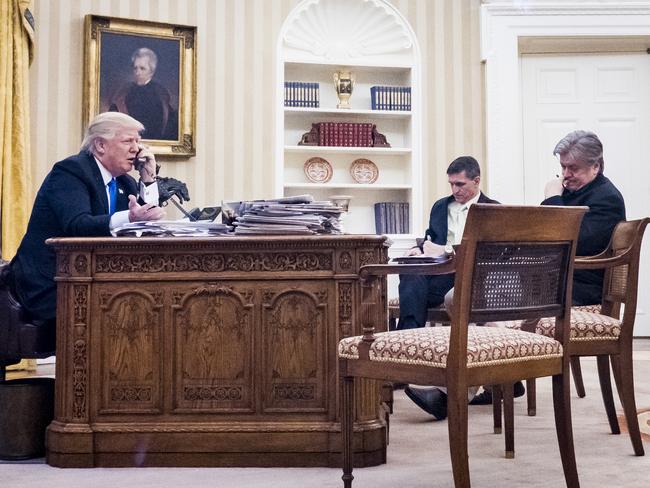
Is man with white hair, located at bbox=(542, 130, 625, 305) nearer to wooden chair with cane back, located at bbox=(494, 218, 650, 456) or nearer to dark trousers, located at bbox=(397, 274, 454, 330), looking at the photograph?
wooden chair with cane back, located at bbox=(494, 218, 650, 456)

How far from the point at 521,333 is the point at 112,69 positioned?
4.06m

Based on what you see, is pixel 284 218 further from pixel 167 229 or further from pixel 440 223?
pixel 440 223

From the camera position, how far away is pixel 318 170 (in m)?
5.92

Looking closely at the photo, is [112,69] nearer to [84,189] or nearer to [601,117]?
[84,189]

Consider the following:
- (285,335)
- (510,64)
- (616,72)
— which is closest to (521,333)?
(285,335)

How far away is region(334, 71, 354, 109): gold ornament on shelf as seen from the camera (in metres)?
5.86

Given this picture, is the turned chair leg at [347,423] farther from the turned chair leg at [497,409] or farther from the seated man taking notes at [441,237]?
the seated man taking notes at [441,237]

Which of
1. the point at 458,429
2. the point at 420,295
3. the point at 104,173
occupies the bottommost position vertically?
the point at 458,429

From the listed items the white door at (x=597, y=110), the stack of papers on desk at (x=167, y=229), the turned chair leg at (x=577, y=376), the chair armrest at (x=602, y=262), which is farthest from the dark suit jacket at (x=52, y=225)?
the white door at (x=597, y=110)

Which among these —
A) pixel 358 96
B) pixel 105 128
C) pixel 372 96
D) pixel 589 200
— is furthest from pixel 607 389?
pixel 358 96

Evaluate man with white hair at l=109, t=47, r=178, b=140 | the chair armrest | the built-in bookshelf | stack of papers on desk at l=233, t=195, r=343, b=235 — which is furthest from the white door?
stack of papers on desk at l=233, t=195, r=343, b=235

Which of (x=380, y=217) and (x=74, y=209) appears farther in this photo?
(x=380, y=217)

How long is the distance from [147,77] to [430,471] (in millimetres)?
3886

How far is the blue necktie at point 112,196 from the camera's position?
3.03 metres
